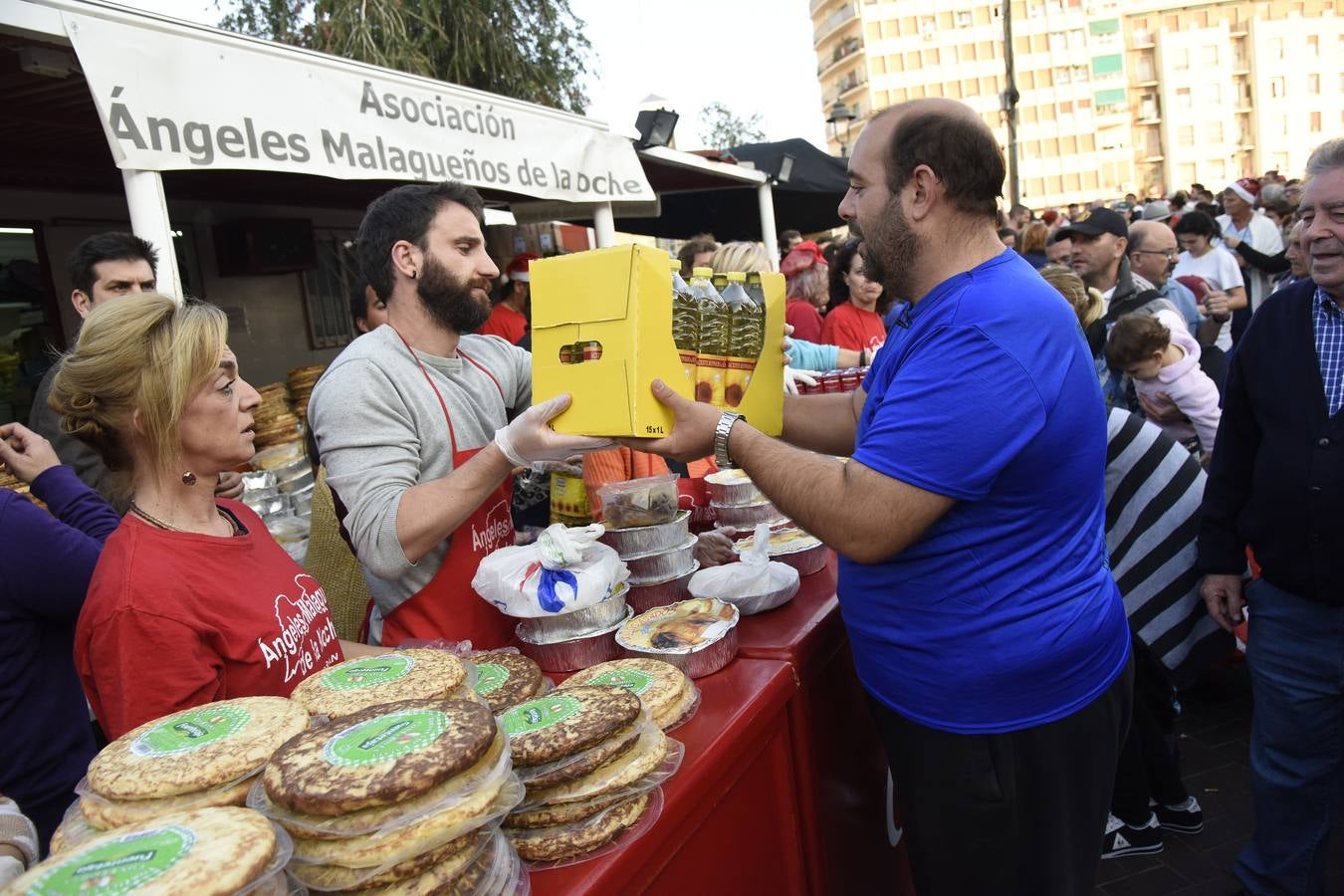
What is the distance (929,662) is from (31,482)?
2.72m

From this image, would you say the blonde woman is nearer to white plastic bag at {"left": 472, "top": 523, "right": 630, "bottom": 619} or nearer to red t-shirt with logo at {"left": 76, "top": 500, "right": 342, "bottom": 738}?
white plastic bag at {"left": 472, "top": 523, "right": 630, "bottom": 619}

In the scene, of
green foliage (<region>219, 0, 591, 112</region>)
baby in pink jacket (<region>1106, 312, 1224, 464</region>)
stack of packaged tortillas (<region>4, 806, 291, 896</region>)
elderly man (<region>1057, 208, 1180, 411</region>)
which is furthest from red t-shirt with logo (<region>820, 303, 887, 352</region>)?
green foliage (<region>219, 0, 591, 112</region>)

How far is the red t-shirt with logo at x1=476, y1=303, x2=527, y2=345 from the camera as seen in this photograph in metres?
6.52

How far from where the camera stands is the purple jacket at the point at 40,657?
6.25 ft

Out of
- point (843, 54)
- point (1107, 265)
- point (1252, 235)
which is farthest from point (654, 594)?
point (843, 54)

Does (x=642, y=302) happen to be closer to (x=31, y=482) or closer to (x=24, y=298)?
(x=31, y=482)

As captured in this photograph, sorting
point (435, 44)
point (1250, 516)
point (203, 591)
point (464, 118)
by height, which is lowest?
point (1250, 516)

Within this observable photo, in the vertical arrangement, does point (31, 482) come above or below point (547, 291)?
below

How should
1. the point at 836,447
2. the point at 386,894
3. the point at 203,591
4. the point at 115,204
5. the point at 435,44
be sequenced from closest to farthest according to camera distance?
the point at 386,894
the point at 203,591
the point at 836,447
the point at 115,204
the point at 435,44

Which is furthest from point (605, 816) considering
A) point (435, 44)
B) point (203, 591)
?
point (435, 44)

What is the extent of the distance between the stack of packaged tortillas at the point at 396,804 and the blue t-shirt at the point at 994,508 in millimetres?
933

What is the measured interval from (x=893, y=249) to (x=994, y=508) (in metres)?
0.62

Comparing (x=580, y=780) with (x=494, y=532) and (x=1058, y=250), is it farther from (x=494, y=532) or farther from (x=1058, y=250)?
(x=1058, y=250)

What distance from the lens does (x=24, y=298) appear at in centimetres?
587
